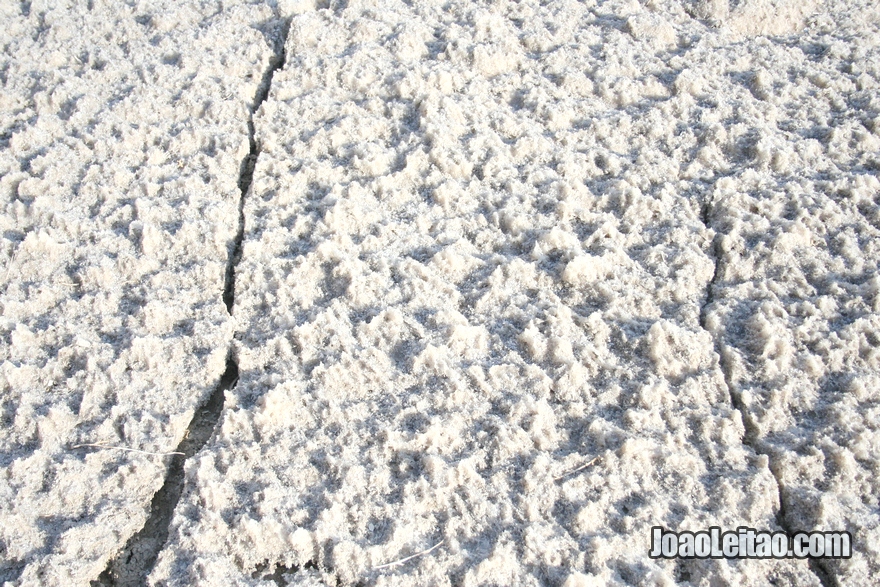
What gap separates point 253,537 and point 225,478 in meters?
0.14

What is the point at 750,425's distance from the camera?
1381 millimetres

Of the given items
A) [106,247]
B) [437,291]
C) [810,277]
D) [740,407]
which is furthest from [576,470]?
[106,247]

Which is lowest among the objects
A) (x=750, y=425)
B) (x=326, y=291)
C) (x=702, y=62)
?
(x=750, y=425)

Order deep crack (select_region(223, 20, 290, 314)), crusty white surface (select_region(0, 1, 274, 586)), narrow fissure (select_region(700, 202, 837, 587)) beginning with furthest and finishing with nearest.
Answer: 1. deep crack (select_region(223, 20, 290, 314))
2. crusty white surface (select_region(0, 1, 274, 586))
3. narrow fissure (select_region(700, 202, 837, 587))

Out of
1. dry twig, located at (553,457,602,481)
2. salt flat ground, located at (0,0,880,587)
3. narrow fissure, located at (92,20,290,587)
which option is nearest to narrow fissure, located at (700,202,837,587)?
salt flat ground, located at (0,0,880,587)

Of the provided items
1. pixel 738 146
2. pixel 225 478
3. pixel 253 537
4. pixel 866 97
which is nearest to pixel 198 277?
pixel 225 478

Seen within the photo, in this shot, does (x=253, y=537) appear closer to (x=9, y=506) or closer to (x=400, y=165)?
(x=9, y=506)

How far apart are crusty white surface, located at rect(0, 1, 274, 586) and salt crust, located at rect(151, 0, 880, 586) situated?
12 centimetres

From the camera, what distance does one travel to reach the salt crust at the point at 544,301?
49.3 inches

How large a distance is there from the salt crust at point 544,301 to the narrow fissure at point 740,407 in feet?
0.04

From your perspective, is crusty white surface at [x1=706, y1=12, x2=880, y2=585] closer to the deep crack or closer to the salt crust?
the salt crust

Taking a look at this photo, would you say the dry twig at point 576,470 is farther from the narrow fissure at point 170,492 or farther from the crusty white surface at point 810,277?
the narrow fissure at point 170,492

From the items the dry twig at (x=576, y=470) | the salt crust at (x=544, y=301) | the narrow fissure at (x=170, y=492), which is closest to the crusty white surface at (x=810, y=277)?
the salt crust at (x=544, y=301)

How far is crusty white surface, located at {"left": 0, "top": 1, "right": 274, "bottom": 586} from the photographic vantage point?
52.5 inches
